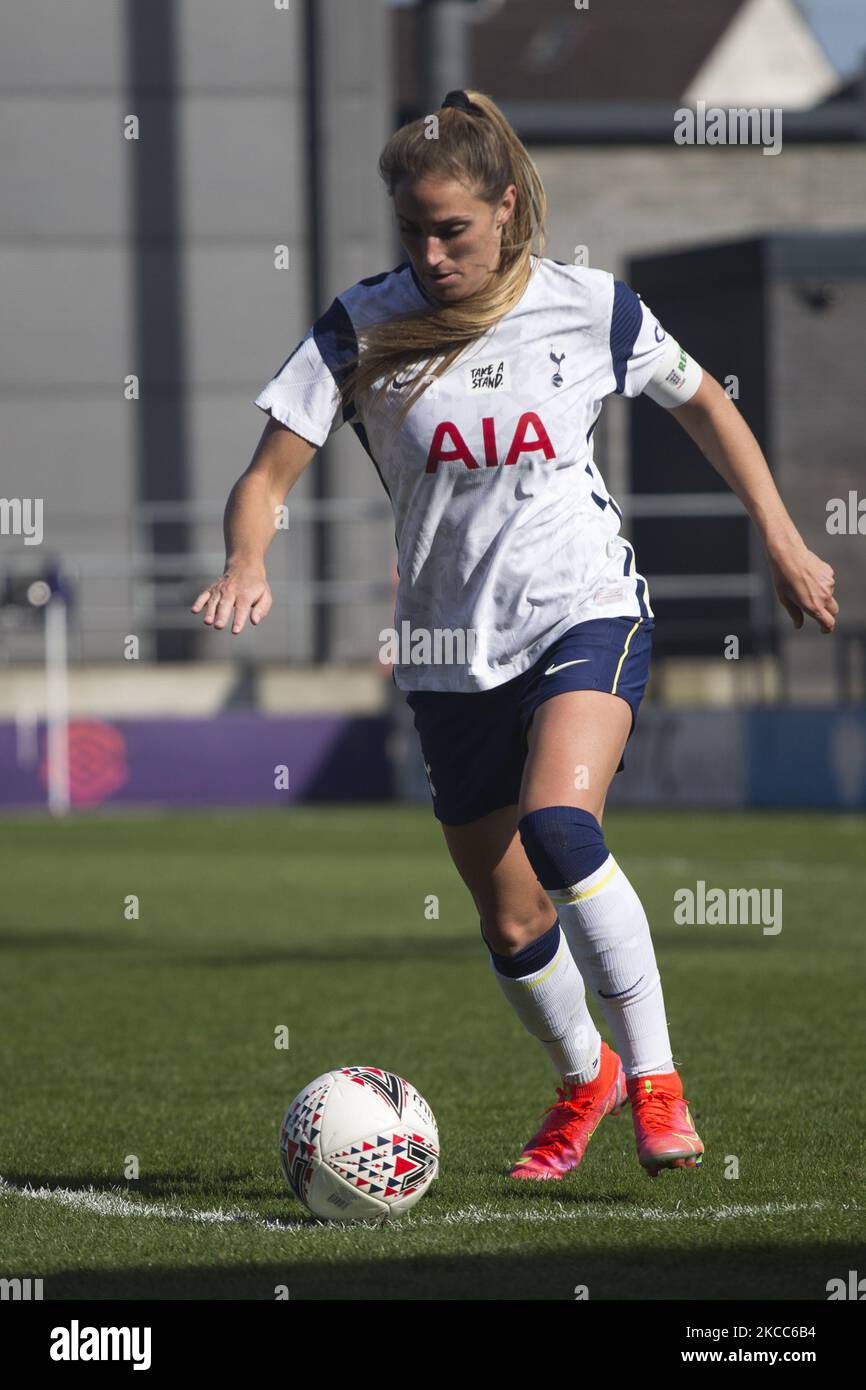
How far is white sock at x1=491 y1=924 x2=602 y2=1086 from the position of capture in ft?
16.4

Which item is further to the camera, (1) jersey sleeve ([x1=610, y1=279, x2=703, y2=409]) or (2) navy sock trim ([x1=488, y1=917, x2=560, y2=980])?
(2) navy sock trim ([x1=488, y1=917, x2=560, y2=980])

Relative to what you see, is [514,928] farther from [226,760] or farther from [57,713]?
[57,713]

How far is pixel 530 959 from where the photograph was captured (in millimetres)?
4980

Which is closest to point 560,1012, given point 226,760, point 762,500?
point 762,500

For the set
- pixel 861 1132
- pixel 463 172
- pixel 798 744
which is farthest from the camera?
pixel 798 744

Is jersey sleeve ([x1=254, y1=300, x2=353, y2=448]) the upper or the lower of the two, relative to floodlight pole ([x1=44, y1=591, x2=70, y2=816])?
upper

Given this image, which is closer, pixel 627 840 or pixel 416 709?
pixel 416 709

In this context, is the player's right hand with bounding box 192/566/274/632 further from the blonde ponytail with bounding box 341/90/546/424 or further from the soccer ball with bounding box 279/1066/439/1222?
the soccer ball with bounding box 279/1066/439/1222

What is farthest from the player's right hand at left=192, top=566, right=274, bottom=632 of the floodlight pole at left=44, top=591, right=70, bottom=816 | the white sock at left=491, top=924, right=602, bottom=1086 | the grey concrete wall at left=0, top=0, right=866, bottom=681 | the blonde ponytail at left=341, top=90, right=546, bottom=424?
the grey concrete wall at left=0, top=0, right=866, bottom=681

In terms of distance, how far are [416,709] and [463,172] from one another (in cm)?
117

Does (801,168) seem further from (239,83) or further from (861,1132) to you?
(861,1132)
